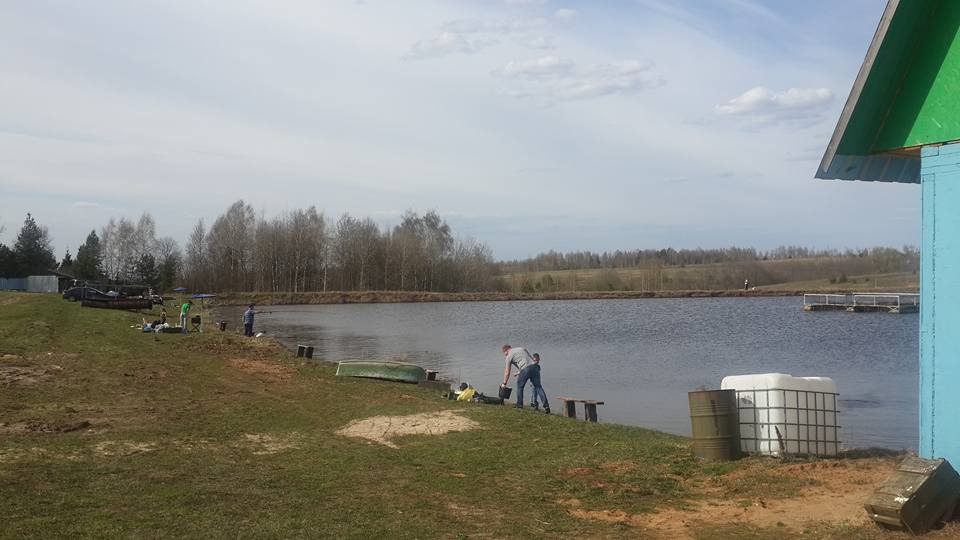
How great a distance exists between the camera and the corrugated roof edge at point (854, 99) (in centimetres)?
858

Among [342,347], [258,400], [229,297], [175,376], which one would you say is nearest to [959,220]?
[258,400]

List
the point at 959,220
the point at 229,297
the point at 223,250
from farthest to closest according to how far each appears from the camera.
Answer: the point at 223,250, the point at 229,297, the point at 959,220

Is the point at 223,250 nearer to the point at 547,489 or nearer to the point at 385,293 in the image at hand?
the point at 385,293

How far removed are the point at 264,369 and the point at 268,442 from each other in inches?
434

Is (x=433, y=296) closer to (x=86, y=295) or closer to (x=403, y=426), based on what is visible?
(x=86, y=295)

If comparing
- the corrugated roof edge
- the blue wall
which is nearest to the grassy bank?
the blue wall

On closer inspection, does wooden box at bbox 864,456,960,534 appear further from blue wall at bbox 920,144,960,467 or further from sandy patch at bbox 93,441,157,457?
sandy patch at bbox 93,441,157,457

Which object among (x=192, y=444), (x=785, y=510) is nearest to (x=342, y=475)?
(x=192, y=444)

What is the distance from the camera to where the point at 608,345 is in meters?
46.6

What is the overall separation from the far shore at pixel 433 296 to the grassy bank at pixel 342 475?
91638 millimetres

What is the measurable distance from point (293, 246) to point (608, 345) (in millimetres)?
80468

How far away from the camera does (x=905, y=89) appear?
8891 millimetres

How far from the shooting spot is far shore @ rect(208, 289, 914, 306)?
4291 inches

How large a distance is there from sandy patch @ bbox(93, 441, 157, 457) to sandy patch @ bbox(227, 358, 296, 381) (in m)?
9.68
